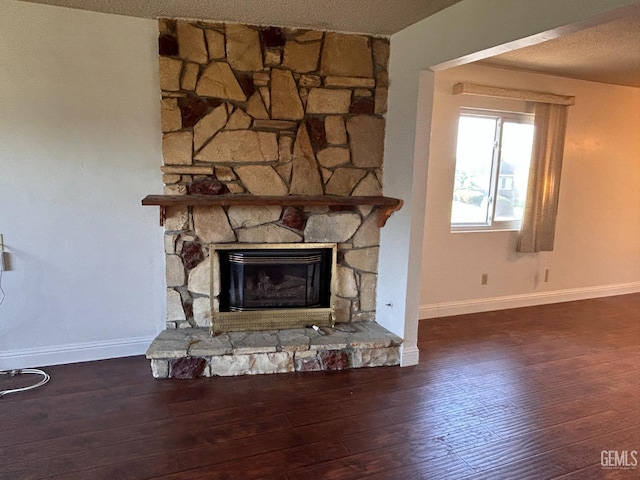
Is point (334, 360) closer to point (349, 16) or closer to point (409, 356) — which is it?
point (409, 356)

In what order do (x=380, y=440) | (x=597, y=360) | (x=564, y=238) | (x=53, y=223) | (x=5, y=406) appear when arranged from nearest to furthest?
(x=380, y=440) → (x=5, y=406) → (x=53, y=223) → (x=597, y=360) → (x=564, y=238)

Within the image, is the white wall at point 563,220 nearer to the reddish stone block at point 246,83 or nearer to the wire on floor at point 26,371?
the reddish stone block at point 246,83

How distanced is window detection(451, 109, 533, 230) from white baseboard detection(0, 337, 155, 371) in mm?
2975

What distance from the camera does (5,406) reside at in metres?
2.44

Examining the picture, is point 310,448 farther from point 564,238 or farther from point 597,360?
point 564,238

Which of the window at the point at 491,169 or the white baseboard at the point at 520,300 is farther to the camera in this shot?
the white baseboard at the point at 520,300

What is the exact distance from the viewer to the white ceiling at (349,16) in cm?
255

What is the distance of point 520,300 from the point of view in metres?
4.64

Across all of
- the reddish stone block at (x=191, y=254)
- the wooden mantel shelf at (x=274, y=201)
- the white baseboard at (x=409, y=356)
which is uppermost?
the wooden mantel shelf at (x=274, y=201)

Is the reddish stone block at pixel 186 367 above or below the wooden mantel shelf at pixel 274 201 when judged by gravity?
below

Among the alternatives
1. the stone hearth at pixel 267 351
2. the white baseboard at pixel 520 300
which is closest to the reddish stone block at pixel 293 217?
the stone hearth at pixel 267 351

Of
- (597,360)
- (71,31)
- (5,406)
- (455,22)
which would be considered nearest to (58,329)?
(5,406)

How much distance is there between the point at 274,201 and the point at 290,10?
119cm

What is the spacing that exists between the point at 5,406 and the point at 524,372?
130 inches
